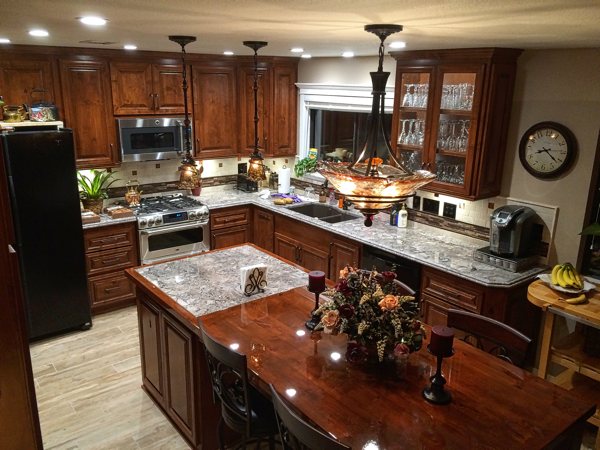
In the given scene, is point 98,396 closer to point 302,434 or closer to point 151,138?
point 302,434

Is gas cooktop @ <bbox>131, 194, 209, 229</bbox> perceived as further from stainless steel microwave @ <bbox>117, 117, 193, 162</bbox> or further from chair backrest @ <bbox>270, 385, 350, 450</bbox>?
chair backrest @ <bbox>270, 385, 350, 450</bbox>

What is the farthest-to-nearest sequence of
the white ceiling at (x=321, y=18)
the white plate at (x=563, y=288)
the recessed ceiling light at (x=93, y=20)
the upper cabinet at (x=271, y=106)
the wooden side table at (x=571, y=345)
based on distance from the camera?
the upper cabinet at (x=271, y=106), the white plate at (x=563, y=288), the wooden side table at (x=571, y=345), the recessed ceiling light at (x=93, y=20), the white ceiling at (x=321, y=18)

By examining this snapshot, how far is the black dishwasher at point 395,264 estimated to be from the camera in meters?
3.91

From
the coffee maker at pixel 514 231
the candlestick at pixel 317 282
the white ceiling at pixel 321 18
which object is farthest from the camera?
the coffee maker at pixel 514 231

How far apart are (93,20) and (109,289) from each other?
312 cm

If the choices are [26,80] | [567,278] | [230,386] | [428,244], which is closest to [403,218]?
[428,244]

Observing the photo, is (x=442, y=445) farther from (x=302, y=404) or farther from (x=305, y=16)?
(x=305, y=16)

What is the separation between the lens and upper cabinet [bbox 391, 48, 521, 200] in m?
3.59

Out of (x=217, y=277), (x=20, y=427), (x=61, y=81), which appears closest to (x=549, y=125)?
Answer: (x=217, y=277)

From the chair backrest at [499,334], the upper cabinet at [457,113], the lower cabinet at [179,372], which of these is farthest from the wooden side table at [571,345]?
the lower cabinet at [179,372]

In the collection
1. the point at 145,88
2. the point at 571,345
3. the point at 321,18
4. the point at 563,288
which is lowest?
the point at 571,345

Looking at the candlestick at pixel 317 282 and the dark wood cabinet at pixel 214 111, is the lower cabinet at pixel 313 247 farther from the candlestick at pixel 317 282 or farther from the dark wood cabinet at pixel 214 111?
the candlestick at pixel 317 282

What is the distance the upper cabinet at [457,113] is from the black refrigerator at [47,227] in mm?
2863

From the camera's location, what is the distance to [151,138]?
5.03m
